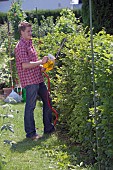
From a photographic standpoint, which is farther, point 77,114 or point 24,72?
point 24,72

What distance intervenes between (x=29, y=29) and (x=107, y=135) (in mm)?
2230

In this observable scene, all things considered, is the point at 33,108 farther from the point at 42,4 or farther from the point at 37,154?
the point at 42,4

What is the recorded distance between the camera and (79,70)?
18.6 ft

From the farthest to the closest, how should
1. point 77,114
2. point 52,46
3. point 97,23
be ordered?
point 97,23 → point 52,46 → point 77,114

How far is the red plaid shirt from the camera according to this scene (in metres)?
6.01

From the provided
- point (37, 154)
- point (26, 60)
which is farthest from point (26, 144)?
point (26, 60)

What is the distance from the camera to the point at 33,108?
629 centimetres

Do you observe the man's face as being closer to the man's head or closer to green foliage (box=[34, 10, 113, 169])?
the man's head

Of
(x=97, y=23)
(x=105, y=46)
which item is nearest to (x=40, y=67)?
(x=105, y=46)

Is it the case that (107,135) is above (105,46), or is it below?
below

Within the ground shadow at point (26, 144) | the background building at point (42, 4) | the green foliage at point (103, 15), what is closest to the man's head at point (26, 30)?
the ground shadow at point (26, 144)

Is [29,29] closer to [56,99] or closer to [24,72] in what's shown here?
[24,72]

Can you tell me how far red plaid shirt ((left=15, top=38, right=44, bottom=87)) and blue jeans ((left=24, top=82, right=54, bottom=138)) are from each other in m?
0.09

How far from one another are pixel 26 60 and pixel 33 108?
2.42 ft
